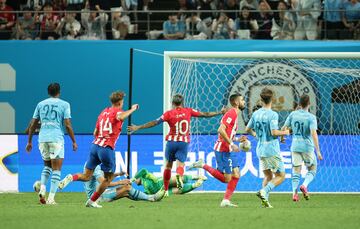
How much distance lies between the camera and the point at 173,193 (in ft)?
57.1

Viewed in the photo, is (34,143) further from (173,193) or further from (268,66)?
(268,66)

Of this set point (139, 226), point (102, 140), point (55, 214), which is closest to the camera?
point (139, 226)

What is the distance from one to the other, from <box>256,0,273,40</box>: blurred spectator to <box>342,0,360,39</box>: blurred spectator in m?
1.63

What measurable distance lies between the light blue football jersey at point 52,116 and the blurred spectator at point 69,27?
6983 millimetres

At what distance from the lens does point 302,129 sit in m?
16.4

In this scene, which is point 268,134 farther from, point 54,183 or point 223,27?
point 223,27

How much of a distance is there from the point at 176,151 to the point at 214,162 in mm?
2508

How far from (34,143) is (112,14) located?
12.9 ft

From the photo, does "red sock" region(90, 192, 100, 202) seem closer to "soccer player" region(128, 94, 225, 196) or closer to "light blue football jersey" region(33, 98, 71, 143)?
"light blue football jersey" region(33, 98, 71, 143)

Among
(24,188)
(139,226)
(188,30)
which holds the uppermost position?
(188,30)

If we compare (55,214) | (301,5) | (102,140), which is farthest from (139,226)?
(301,5)

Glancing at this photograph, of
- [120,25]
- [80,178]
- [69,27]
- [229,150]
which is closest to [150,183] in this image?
[229,150]

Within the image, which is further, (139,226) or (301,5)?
(301,5)

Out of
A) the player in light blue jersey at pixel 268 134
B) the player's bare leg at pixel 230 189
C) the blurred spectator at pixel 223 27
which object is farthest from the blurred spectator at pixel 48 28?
the player's bare leg at pixel 230 189
